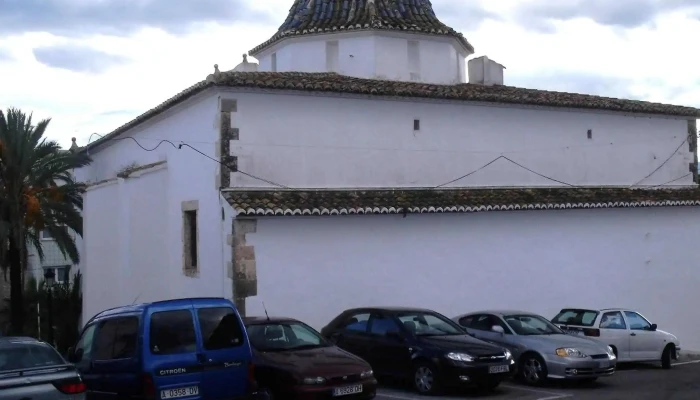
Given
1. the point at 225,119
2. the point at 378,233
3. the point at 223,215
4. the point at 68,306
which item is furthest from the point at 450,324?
the point at 68,306

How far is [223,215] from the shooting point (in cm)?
1788

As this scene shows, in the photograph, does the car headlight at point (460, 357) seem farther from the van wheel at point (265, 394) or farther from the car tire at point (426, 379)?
the van wheel at point (265, 394)

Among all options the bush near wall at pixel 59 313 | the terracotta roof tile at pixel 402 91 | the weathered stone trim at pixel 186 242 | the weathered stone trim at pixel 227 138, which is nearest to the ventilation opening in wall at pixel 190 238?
the weathered stone trim at pixel 186 242

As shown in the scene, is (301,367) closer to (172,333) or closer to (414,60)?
(172,333)

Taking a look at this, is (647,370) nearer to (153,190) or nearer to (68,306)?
(153,190)

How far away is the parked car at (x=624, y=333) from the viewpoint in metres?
18.1

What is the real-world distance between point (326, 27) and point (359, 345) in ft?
41.5

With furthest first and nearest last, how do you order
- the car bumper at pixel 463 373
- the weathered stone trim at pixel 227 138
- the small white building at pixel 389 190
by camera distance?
1. the small white building at pixel 389 190
2. the weathered stone trim at pixel 227 138
3. the car bumper at pixel 463 373

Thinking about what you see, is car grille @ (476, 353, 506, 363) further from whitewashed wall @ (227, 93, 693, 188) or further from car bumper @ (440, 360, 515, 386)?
whitewashed wall @ (227, 93, 693, 188)

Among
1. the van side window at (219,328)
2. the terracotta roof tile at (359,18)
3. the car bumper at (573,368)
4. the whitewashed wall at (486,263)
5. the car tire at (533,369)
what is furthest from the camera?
the terracotta roof tile at (359,18)

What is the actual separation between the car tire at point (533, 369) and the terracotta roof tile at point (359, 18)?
40.2ft

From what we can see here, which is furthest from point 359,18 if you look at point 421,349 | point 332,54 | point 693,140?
point 421,349

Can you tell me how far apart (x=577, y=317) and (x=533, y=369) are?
403cm

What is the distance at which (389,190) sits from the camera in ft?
65.5
